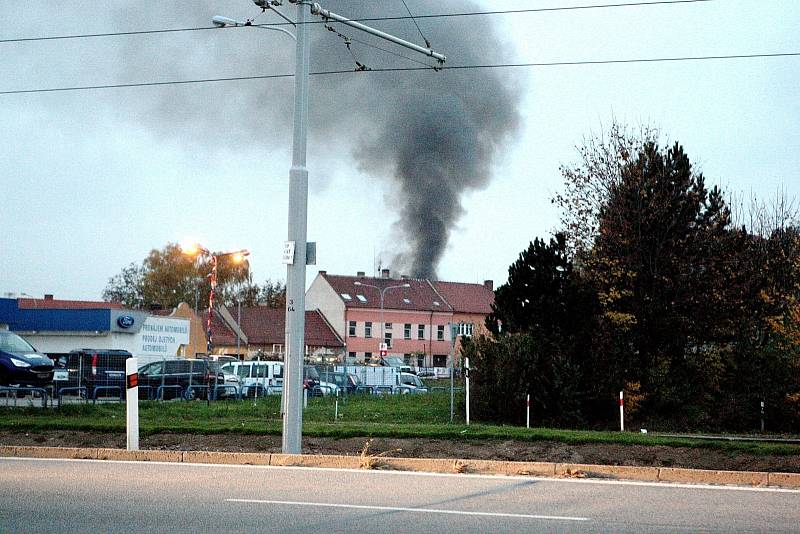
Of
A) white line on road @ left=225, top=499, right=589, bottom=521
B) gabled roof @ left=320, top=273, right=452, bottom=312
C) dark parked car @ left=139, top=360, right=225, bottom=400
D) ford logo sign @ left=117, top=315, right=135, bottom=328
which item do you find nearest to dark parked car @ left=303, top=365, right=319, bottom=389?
dark parked car @ left=139, top=360, right=225, bottom=400

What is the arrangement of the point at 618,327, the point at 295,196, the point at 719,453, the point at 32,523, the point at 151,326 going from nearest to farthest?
the point at 32,523, the point at 295,196, the point at 719,453, the point at 618,327, the point at 151,326

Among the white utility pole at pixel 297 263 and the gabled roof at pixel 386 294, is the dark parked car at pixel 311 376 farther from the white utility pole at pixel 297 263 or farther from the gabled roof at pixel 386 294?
the gabled roof at pixel 386 294

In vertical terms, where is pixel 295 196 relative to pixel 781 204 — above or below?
below

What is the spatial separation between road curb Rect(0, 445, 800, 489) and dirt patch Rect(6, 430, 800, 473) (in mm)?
2370

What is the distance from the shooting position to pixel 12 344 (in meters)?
32.1

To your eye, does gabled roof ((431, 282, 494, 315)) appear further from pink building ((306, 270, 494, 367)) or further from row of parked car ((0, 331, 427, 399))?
row of parked car ((0, 331, 427, 399))

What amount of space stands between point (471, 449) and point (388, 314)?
78092 millimetres

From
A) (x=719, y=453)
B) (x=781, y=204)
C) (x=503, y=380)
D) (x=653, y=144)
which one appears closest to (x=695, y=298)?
(x=653, y=144)

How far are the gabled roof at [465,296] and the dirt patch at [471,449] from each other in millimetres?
81439

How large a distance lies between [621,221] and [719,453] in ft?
55.1

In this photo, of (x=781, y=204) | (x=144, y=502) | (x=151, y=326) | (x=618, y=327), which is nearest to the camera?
(x=144, y=502)

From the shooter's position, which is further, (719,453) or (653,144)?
(653,144)

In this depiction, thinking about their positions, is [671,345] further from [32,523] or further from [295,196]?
[32,523]

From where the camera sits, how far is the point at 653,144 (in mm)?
33875
